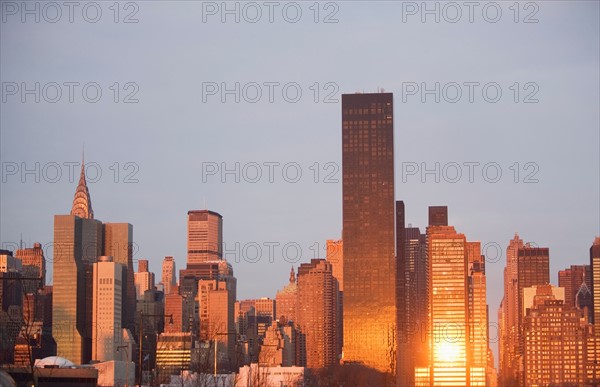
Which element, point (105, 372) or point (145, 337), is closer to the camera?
point (105, 372)

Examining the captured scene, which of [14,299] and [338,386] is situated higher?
[14,299]

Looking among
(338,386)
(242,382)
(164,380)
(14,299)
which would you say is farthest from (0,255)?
(338,386)

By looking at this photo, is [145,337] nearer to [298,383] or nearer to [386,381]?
[298,383]

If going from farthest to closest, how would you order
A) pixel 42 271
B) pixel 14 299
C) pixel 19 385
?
pixel 42 271
pixel 14 299
pixel 19 385

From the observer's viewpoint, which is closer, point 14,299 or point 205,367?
point 205,367

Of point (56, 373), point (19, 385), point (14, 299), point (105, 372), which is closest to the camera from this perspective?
point (19, 385)

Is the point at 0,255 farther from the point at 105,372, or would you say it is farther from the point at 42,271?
the point at 105,372

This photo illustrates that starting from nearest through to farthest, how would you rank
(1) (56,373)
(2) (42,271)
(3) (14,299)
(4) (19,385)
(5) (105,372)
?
(4) (19,385)
(1) (56,373)
(5) (105,372)
(3) (14,299)
(2) (42,271)

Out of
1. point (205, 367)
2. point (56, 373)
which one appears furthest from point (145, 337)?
point (56, 373)

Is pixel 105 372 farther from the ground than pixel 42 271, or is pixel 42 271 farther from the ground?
pixel 42 271
